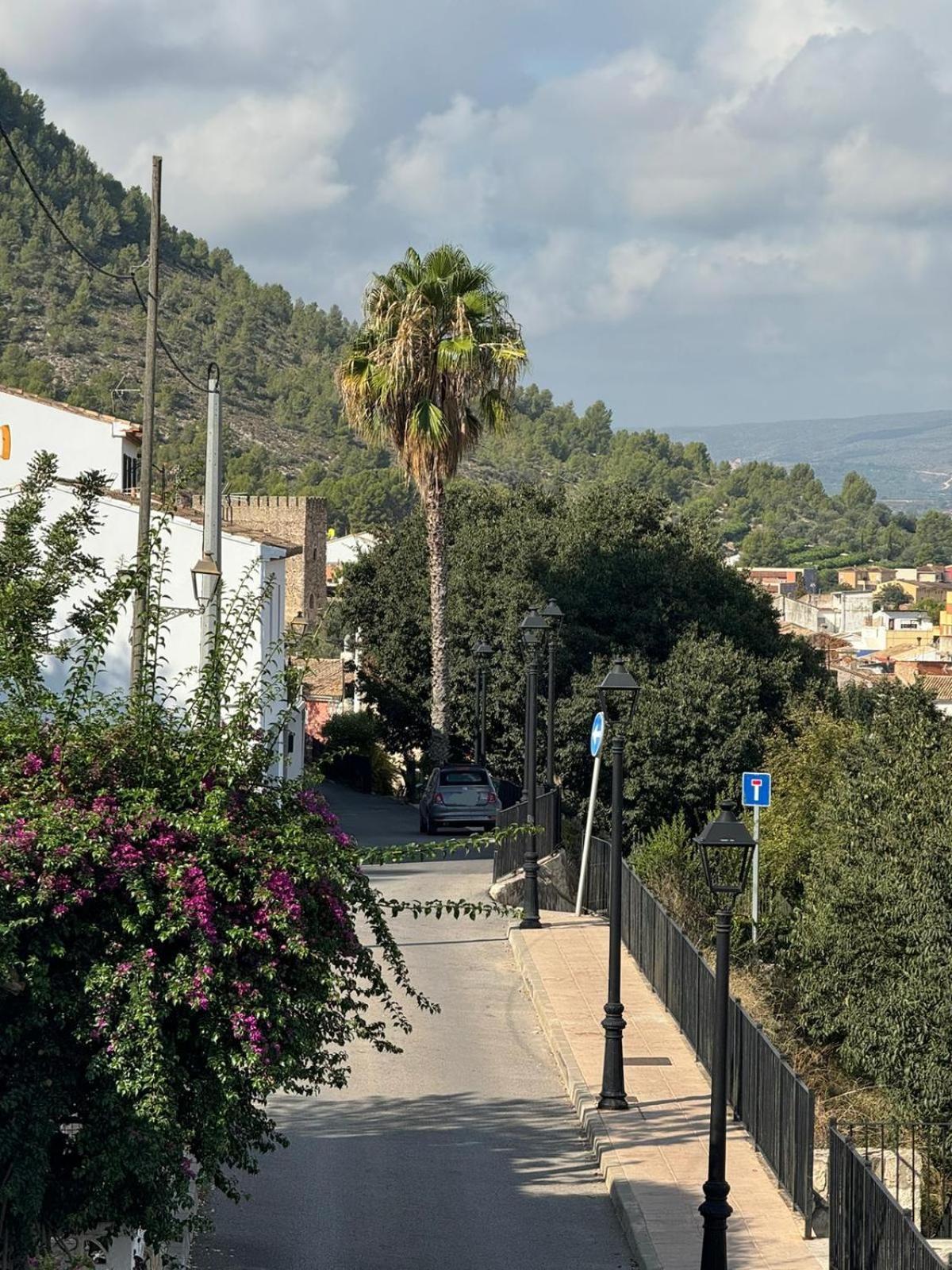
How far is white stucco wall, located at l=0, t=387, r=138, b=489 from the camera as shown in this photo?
115 feet

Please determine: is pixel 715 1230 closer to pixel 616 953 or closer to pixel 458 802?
pixel 616 953

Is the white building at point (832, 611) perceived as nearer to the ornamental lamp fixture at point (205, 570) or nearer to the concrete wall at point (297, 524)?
the concrete wall at point (297, 524)

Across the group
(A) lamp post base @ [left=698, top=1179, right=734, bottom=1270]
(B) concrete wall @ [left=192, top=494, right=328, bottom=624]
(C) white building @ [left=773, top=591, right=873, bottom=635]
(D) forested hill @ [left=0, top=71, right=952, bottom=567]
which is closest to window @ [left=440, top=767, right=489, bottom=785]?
(A) lamp post base @ [left=698, top=1179, right=734, bottom=1270]

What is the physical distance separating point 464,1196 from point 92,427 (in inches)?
985

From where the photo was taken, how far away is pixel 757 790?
2314 cm

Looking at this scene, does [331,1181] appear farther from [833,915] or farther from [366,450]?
[366,450]

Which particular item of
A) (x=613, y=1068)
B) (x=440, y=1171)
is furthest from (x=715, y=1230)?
(x=613, y=1068)

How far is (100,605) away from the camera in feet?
32.6

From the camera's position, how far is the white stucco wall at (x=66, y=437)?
3512 cm

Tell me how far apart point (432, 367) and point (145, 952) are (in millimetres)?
29507

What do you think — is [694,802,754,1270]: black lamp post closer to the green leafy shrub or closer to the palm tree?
the palm tree

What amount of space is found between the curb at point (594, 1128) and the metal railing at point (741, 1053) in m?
1.19

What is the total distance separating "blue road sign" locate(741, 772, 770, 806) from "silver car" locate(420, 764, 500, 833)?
12468 mm

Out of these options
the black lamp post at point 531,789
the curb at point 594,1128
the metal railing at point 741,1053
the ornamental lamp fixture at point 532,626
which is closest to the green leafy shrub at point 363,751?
the black lamp post at point 531,789
